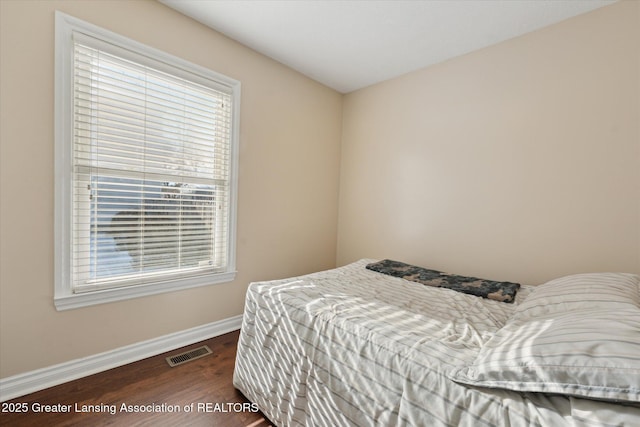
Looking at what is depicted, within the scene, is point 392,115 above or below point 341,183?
above

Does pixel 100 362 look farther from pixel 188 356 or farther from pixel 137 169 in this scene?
pixel 137 169

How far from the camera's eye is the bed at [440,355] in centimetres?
77

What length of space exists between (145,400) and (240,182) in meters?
1.73

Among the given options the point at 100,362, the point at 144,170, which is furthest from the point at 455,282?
the point at 100,362

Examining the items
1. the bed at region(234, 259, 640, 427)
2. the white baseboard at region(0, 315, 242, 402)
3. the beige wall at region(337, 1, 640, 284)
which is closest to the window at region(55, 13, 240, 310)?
the white baseboard at region(0, 315, 242, 402)

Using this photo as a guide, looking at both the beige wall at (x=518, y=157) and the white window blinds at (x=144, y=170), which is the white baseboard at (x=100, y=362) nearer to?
the white window blinds at (x=144, y=170)

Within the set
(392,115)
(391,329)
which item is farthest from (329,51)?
(391,329)

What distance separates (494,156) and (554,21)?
103cm

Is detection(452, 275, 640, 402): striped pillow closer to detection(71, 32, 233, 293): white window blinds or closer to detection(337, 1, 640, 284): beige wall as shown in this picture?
detection(337, 1, 640, 284): beige wall

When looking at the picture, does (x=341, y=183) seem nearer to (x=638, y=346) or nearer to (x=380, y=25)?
(x=380, y=25)

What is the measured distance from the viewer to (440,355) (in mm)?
1053

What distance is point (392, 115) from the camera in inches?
121

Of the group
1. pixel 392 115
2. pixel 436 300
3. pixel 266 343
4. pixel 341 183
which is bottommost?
pixel 266 343

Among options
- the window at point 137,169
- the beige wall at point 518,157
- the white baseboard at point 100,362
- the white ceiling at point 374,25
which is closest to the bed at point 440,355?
the beige wall at point 518,157
